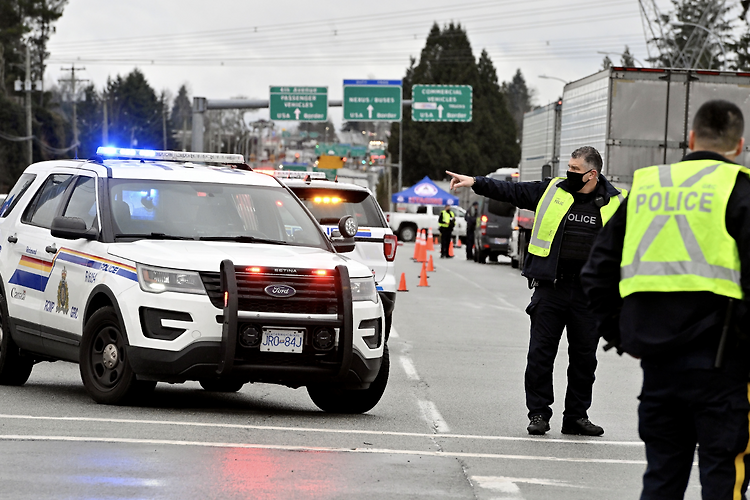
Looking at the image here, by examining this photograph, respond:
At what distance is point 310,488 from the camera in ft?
20.8

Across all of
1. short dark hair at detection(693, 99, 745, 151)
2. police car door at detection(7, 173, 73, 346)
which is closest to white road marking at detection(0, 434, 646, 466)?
police car door at detection(7, 173, 73, 346)

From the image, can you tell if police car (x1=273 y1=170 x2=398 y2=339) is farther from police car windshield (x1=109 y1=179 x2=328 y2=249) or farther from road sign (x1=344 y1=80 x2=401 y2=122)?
road sign (x1=344 y1=80 x2=401 y2=122)

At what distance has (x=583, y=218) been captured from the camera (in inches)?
336

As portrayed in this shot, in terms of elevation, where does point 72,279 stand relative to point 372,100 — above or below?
below

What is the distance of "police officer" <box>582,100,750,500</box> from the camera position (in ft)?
15.1

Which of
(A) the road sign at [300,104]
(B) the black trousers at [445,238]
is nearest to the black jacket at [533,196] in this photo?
(B) the black trousers at [445,238]

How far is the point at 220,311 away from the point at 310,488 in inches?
89.5

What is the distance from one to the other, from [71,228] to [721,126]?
5.49 metres

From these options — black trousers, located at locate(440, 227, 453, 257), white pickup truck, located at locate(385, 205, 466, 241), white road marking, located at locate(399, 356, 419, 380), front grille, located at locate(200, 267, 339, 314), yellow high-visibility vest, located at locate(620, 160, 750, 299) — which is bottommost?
white pickup truck, located at locate(385, 205, 466, 241)

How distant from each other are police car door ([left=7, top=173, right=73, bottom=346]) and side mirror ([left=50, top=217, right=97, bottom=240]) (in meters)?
0.51

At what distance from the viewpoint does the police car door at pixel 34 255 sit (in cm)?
970

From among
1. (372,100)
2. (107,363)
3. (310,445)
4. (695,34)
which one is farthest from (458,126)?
(310,445)

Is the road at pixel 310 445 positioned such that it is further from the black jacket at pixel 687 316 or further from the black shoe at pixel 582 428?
the black jacket at pixel 687 316

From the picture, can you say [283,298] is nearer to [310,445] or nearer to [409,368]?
[310,445]
